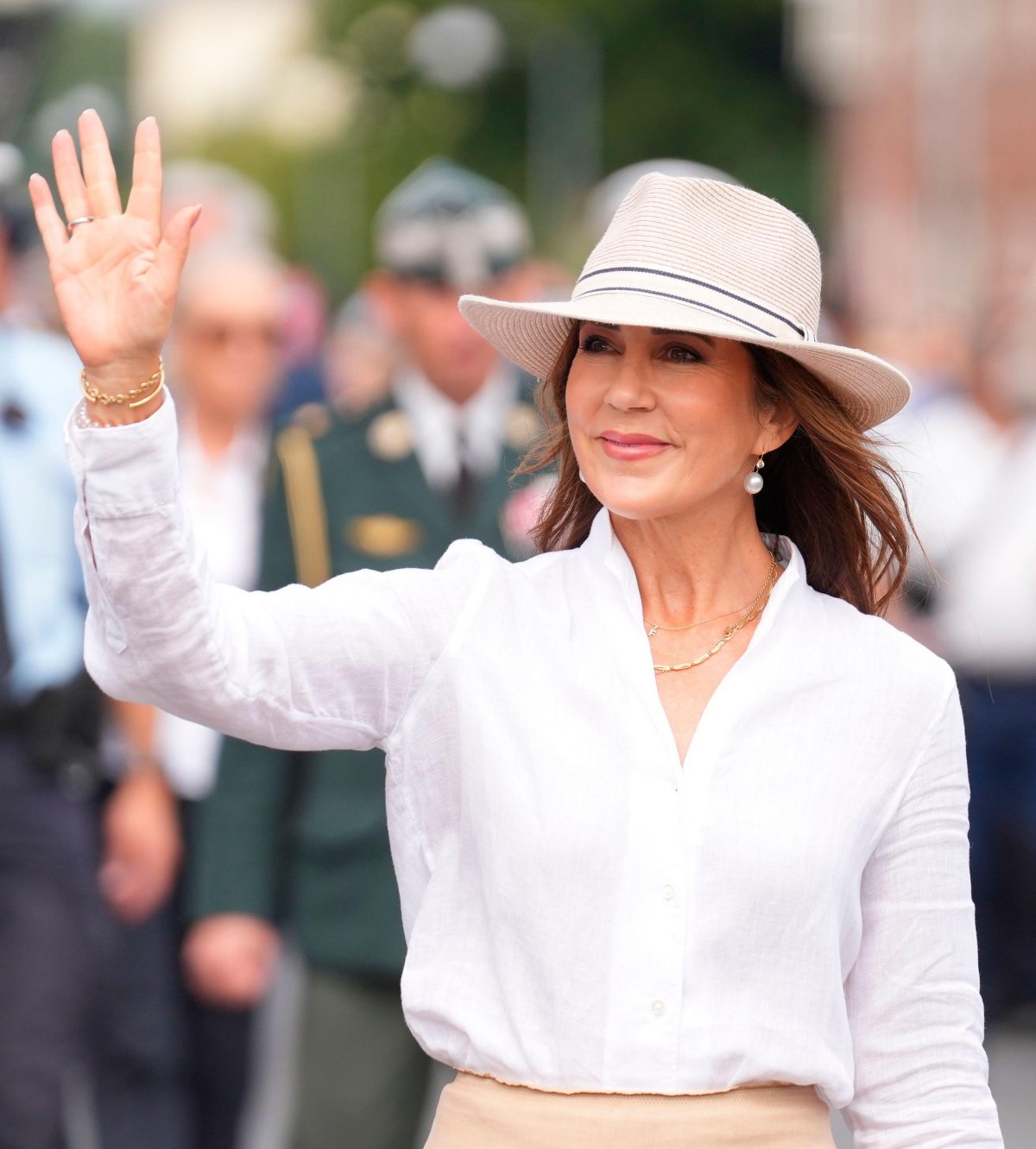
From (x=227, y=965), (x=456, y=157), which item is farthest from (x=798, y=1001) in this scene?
(x=456, y=157)

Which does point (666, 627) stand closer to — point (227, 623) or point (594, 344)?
point (594, 344)

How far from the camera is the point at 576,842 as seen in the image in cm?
303

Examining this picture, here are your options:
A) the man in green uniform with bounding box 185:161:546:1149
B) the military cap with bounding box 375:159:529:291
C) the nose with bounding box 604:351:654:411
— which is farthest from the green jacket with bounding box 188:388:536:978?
the nose with bounding box 604:351:654:411

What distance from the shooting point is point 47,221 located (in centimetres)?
280

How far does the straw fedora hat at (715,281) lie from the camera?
3.13 meters

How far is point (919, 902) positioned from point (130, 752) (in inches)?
136

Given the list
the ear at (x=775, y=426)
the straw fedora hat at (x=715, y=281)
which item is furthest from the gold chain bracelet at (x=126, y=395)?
the ear at (x=775, y=426)

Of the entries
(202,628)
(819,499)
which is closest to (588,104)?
(819,499)

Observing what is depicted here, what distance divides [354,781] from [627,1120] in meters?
2.27

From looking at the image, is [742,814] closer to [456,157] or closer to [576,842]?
[576,842]

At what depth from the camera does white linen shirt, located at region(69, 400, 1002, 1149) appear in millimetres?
3021

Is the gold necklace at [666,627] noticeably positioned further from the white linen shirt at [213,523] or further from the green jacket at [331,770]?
the white linen shirt at [213,523]

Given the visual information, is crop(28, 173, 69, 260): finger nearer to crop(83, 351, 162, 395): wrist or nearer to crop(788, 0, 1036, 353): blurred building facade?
crop(83, 351, 162, 395): wrist

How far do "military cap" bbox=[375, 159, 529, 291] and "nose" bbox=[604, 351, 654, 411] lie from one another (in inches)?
109
